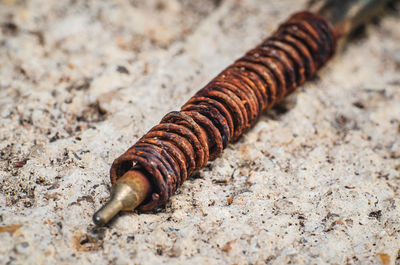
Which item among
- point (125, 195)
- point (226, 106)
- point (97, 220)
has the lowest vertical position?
point (97, 220)

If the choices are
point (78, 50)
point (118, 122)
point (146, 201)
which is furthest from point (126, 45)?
point (146, 201)

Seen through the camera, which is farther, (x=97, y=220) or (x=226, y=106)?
(x=226, y=106)

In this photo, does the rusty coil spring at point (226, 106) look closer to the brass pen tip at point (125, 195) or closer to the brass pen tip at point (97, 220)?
the brass pen tip at point (125, 195)

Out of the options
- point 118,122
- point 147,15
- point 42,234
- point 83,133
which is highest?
point 147,15

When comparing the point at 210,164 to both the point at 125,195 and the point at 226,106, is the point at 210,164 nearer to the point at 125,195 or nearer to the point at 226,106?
the point at 226,106

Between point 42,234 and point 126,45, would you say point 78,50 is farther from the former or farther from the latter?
point 42,234

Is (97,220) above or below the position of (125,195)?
below

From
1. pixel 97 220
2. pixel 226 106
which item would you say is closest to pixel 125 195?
pixel 97 220
